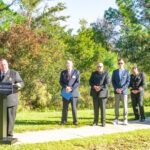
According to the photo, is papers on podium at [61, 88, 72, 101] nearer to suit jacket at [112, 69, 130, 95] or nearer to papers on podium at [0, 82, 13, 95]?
suit jacket at [112, 69, 130, 95]

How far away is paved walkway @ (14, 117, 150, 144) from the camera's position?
31.9 feet

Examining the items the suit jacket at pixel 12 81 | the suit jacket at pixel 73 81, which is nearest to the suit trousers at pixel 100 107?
the suit jacket at pixel 73 81

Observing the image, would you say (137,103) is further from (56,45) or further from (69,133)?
(56,45)

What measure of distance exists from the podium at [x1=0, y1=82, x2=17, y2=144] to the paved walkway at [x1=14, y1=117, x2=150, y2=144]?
1.04ft

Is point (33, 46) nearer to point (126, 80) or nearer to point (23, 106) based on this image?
point (23, 106)

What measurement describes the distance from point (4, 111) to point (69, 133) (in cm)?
214

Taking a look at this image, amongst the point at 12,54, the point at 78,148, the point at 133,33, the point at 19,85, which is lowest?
the point at 78,148

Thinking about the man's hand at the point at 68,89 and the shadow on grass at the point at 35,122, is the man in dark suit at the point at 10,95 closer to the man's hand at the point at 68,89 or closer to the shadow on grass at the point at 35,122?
the man's hand at the point at 68,89

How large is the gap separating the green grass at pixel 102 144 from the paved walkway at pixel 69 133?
0.52 metres

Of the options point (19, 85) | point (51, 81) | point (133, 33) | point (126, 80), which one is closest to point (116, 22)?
point (133, 33)

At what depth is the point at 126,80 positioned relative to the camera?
12992 mm

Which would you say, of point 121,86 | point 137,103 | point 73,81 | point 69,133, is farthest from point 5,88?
point 137,103

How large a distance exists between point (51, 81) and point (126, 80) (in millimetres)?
12122

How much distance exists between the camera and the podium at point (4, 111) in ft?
30.0
